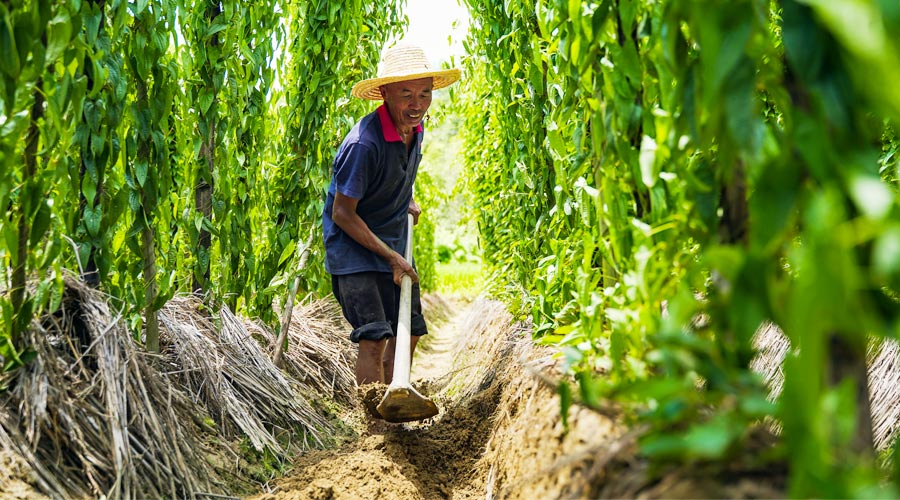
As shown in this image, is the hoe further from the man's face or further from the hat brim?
the hat brim

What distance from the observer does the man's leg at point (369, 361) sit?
11.0 feet

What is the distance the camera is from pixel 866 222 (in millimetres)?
757

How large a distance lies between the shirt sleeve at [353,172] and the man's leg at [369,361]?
0.67 m

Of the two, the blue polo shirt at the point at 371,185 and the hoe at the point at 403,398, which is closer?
the hoe at the point at 403,398

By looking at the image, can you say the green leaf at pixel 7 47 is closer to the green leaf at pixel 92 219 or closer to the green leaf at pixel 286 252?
the green leaf at pixel 92 219

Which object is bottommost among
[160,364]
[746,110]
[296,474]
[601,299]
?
[296,474]

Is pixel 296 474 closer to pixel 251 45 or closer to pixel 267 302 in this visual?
pixel 267 302

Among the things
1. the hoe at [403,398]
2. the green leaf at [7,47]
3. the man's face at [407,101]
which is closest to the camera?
the green leaf at [7,47]

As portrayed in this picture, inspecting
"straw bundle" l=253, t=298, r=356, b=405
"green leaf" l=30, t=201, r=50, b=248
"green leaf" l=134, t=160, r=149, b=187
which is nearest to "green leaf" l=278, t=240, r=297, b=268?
"straw bundle" l=253, t=298, r=356, b=405

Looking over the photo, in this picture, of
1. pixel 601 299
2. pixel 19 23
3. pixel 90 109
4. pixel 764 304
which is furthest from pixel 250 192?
pixel 764 304

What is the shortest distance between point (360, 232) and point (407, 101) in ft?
2.15

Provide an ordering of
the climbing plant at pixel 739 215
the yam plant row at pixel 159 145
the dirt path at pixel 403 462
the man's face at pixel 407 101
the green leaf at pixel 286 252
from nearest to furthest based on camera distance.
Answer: the climbing plant at pixel 739 215 < the yam plant row at pixel 159 145 < the dirt path at pixel 403 462 < the man's face at pixel 407 101 < the green leaf at pixel 286 252

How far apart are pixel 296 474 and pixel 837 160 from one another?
7.09 feet

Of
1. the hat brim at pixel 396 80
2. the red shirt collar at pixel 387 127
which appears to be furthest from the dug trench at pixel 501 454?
the hat brim at pixel 396 80
